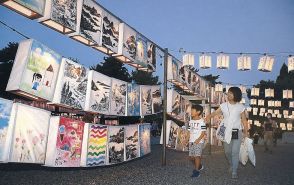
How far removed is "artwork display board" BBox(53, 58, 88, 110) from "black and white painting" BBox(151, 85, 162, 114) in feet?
12.1

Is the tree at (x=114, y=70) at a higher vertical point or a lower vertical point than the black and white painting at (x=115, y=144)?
higher

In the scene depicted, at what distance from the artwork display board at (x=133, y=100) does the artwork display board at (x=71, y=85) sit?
2.09m

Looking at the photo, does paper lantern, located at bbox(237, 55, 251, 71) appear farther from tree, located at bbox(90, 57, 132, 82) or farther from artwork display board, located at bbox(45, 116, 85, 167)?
tree, located at bbox(90, 57, 132, 82)

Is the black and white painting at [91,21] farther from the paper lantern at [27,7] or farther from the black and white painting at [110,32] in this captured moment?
the paper lantern at [27,7]

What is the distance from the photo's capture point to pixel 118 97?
8594 mm

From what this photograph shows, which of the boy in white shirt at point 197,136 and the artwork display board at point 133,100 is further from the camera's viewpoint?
the artwork display board at point 133,100

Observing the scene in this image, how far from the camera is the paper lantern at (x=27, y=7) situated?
547cm

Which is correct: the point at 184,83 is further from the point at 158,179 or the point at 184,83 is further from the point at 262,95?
the point at 262,95

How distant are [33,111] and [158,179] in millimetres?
3086

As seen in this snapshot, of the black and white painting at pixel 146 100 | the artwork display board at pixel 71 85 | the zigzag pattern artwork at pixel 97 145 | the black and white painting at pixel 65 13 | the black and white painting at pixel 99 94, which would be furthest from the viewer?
the black and white painting at pixel 146 100

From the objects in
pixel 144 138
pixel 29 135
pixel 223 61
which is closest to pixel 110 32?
pixel 29 135

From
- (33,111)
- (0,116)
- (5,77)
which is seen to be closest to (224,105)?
(33,111)

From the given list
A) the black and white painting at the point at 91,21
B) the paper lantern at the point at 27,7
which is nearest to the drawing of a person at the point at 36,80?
the paper lantern at the point at 27,7

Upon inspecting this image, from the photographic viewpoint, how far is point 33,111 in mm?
5805
